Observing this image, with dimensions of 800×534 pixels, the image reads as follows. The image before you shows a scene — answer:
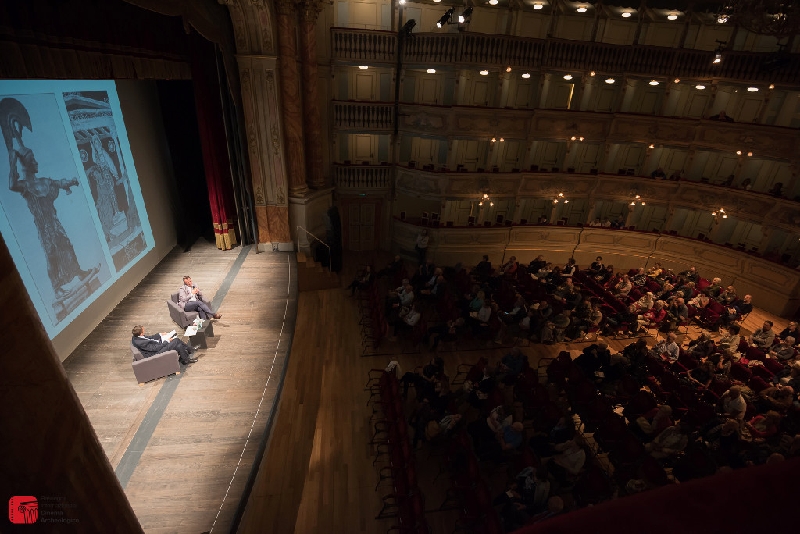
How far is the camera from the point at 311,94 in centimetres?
1124

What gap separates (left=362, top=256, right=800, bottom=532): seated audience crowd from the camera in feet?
19.3

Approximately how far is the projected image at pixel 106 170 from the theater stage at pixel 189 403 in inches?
49.3

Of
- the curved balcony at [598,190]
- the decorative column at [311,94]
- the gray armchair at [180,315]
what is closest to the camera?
the gray armchair at [180,315]

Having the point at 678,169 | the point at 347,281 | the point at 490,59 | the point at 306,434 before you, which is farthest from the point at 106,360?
the point at 678,169

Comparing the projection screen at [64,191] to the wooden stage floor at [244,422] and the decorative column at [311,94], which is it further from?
the decorative column at [311,94]

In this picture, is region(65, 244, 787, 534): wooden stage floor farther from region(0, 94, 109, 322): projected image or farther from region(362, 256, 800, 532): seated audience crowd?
region(0, 94, 109, 322): projected image

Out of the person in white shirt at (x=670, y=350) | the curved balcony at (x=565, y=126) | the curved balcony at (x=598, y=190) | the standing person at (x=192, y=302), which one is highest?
the curved balcony at (x=565, y=126)

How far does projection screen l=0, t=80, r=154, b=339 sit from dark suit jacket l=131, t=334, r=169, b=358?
1.17 m

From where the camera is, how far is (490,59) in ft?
39.4

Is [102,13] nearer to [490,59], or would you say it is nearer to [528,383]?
[528,383]

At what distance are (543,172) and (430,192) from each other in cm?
424

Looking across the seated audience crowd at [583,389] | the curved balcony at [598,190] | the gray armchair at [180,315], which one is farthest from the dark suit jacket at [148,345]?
the curved balcony at [598,190]

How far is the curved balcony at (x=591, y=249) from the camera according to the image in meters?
13.3

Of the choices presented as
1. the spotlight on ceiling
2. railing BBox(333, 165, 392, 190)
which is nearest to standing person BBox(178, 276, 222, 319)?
railing BBox(333, 165, 392, 190)
